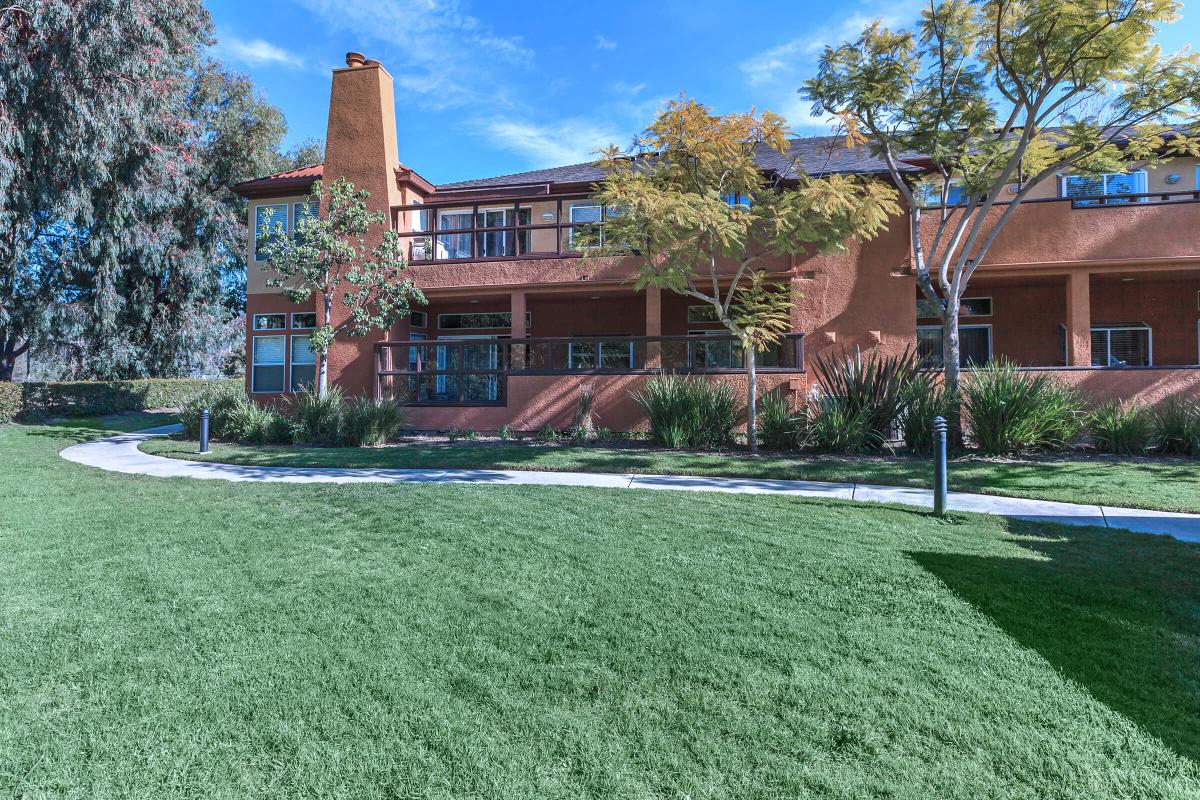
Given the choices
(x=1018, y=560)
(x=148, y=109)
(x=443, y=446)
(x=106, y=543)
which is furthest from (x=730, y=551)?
(x=148, y=109)

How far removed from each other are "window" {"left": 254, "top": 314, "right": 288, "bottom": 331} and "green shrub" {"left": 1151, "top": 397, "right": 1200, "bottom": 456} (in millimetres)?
20903

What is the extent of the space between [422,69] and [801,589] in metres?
19.4

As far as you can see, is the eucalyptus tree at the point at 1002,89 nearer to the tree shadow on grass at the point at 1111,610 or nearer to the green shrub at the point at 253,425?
the tree shadow on grass at the point at 1111,610

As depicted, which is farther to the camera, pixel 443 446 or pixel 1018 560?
pixel 443 446

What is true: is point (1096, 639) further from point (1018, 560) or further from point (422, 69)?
point (422, 69)

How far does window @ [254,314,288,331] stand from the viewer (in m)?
19.6

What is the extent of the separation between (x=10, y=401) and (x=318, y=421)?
43.1 ft

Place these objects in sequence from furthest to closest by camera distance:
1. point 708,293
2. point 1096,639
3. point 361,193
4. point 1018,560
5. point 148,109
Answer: point 148,109 → point 708,293 → point 361,193 → point 1018,560 → point 1096,639

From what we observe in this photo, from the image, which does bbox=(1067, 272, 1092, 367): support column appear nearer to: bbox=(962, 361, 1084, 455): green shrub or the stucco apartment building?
the stucco apartment building

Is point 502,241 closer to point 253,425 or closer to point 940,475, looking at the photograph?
point 253,425

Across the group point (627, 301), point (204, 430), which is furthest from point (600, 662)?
point (627, 301)

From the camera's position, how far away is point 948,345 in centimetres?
1259

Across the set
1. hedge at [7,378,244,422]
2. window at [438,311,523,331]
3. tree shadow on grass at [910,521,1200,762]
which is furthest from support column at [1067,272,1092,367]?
hedge at [7,378,244,422]

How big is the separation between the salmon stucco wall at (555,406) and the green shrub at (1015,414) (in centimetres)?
375
